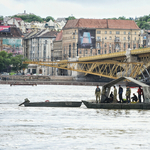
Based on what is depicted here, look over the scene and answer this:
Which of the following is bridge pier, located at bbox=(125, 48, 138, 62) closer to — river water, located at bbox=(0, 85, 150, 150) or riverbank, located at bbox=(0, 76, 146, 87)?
riverbank, located at bbox=(0, 76, 146, 87)

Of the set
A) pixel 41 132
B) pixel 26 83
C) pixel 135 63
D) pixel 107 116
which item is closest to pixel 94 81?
pixel 26 83

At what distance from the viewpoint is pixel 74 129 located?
39500mm

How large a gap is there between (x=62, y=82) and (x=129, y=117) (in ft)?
413

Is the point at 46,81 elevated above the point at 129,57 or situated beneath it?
situated beneath

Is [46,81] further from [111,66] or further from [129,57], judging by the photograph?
[129,57]

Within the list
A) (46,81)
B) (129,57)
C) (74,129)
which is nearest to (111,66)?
(129,57)

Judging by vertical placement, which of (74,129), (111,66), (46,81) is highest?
(111,66)

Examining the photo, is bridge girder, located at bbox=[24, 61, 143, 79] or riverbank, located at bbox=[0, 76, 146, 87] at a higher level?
bridge girder, located at bbox=[24, 61, 143, 79]

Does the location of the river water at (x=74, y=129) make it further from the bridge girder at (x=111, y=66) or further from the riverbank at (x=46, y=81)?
the riverbank at (x=46, y=81)

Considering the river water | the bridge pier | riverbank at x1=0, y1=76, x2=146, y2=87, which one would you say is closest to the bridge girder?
the bridge pier

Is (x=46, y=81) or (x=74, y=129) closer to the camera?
(x=74, y=129)

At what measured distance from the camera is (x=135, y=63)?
13638cm

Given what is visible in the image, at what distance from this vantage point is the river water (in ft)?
108

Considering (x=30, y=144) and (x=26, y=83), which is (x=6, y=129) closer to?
(x=30, y=144)
